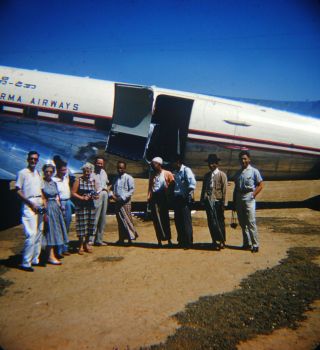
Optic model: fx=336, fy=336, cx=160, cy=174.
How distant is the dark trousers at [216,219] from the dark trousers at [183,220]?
0.44 meters

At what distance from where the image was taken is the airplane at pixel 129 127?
994cm

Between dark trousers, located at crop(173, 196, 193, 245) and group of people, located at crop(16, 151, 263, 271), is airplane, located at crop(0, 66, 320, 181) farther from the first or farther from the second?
dark trousers, located at crop(173, 196, 193, 245)

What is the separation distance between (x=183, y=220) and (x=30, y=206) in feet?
10.0

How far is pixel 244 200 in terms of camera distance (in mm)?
6742

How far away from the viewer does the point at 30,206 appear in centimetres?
558

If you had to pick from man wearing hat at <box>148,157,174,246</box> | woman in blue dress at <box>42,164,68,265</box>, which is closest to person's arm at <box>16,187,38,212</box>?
woman in blue dress at <box>42,164,68,265</box>

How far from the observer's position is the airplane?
9.94m

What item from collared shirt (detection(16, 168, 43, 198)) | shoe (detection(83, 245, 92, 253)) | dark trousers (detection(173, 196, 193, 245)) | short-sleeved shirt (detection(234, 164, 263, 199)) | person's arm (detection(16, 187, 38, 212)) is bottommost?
shoe (detection(83, 245, 92, 253))

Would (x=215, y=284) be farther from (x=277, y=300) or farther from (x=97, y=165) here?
(x=97, y=165)

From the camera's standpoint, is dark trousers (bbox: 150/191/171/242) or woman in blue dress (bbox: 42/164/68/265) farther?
dark trousers (bbox: 150/191/171/242)

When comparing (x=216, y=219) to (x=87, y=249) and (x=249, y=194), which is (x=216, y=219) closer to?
(x=249, y=194)

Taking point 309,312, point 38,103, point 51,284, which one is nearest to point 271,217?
point 309,312

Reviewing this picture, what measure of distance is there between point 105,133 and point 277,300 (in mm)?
7124

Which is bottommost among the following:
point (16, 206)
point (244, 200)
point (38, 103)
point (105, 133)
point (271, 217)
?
point (16, 206)
